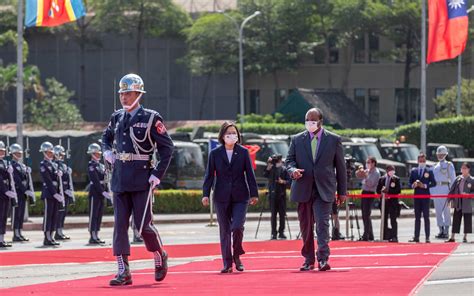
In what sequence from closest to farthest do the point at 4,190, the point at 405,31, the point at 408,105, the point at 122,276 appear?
1. the point at 122,276
2. the point at 4,190
3. the point at 405,31
4. the point at 408,105

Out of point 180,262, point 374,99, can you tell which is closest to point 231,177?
point 180,262

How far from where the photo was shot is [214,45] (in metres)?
81.7

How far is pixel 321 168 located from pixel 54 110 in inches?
2586

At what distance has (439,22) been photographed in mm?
37406

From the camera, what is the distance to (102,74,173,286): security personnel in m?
13.9

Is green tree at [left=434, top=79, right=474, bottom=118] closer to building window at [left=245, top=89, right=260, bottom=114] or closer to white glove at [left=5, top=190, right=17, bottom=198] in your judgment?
building window at [left=245, top=89, right=260, bottom=114]

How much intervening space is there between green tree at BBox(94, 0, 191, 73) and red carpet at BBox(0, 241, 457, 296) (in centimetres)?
6394

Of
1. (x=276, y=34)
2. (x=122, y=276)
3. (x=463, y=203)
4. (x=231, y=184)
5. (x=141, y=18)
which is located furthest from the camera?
(x=141, y=18)

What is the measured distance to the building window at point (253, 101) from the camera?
89.2 m

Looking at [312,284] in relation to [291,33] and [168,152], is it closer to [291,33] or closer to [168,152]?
[168,152]

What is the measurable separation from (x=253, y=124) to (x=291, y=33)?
16.2 metres

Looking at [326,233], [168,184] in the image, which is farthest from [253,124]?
[326,233]

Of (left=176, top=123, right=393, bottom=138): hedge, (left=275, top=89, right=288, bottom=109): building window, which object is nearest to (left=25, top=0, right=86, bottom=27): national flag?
(left=176, top=123, right=393, bottom=138): hedge

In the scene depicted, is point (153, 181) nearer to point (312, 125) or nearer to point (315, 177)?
point (315, 177)
